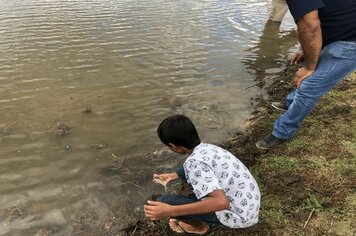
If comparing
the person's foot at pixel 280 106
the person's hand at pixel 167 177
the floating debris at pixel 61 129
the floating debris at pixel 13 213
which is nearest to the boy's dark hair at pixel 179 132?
the person's hand at pixel 167 177

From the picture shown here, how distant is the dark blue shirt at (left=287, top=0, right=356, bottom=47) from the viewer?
3069 mm

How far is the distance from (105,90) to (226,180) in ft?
14.0

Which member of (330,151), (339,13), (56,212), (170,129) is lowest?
(56,212)

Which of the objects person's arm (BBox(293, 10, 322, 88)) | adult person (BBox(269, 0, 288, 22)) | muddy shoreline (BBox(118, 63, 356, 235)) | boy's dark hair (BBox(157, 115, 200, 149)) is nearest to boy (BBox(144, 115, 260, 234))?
boy's dark hair (BBox(157, 115, 200, 149))

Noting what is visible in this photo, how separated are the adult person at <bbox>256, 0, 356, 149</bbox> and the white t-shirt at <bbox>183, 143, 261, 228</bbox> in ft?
4.71

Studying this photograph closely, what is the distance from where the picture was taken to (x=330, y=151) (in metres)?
4.07

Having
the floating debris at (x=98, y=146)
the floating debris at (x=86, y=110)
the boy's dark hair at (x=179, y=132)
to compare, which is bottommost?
the floating debris at (x=98, y=146)

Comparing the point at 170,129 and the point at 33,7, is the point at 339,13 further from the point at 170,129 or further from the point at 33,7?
the point at 33,7

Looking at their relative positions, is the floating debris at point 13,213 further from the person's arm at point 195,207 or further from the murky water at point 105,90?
the person's arm at point 195,207

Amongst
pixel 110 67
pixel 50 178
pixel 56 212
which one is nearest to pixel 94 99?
pixel 110 67

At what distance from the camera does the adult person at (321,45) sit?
3.13 metres

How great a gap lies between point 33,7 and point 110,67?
5.21 metres

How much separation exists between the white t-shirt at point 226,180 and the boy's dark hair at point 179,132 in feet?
0.24

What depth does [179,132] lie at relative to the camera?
2.64 m
